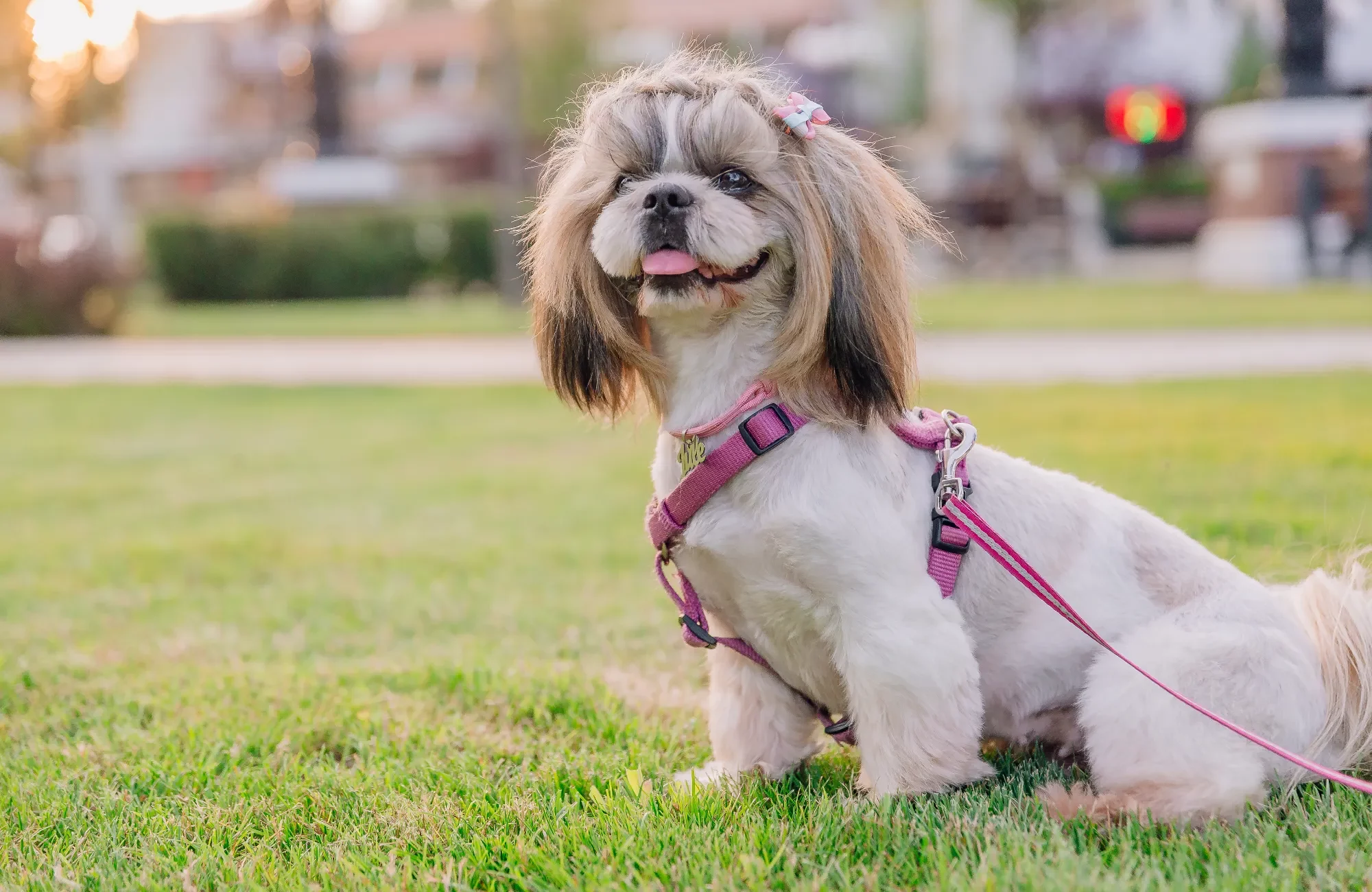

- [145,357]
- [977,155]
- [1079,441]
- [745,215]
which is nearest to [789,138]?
[745,215]

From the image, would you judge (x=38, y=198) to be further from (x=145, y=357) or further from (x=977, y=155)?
(x=977, y=155)

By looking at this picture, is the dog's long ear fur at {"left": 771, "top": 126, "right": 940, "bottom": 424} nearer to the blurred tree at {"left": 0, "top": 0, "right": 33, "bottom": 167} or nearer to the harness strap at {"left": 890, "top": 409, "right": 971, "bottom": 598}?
the harness strap at {"left": 890, "top": 409, "right": 971, "bottom": 598}

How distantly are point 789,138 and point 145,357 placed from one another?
14.2 meters

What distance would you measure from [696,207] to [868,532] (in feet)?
2.64

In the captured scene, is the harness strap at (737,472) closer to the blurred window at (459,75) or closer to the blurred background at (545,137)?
the blurred background at (545,137)

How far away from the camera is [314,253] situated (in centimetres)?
2342

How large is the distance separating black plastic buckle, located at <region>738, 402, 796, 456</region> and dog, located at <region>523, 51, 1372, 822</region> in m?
0.03

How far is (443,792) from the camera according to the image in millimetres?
3020

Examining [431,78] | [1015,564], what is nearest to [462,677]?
[1015,564]

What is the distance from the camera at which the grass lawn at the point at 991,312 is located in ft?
46.6

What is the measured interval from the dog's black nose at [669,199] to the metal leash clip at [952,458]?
0.85 m

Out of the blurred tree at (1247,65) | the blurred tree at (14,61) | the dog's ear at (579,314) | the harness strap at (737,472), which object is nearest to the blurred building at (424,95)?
the blurred tree at (14,61)

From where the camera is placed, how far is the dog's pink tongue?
271cm

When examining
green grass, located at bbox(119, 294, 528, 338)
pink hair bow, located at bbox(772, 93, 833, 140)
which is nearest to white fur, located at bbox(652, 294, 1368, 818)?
pink hair bow, located at bbox(772, 93, 833, 140)
